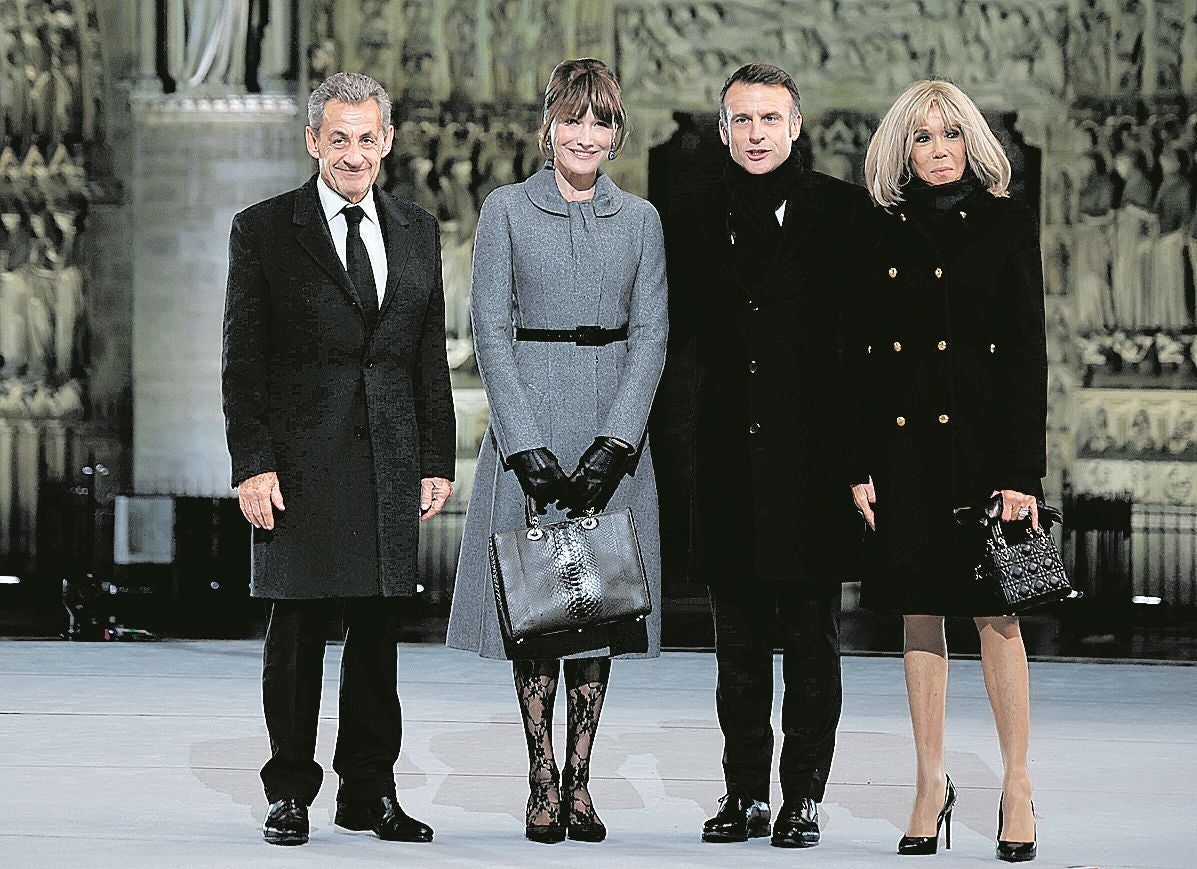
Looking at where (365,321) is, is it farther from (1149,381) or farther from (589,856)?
(1149,381)

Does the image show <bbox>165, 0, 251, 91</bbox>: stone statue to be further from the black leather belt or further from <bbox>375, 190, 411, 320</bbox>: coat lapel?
the black leather belt

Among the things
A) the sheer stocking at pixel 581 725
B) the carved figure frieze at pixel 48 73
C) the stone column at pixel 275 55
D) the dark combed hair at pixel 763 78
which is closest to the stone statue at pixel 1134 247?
the stone column at pixel 275 55

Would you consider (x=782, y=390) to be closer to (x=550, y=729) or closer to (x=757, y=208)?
(x=757, y=208)

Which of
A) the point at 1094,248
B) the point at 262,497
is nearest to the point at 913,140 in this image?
the point at 262,497

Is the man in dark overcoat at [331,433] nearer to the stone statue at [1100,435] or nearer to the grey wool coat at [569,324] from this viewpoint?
the grey wool coat at [569,324]

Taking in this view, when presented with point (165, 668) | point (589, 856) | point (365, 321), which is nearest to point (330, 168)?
point (365, 321)

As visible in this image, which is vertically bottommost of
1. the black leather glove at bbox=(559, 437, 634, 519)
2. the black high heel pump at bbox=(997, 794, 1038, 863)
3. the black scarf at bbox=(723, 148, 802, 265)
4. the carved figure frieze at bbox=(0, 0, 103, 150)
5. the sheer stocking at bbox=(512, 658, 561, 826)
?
the black high heel pump at bbox=(997, 794, 1038, 863)

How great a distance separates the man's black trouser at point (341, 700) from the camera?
15.2 feet

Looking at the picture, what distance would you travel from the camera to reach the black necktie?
15.3ft

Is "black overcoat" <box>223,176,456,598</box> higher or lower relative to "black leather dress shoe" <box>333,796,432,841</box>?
higher

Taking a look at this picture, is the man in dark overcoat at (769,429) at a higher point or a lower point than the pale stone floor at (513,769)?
higher

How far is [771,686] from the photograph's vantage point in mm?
4738

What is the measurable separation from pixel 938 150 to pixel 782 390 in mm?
677

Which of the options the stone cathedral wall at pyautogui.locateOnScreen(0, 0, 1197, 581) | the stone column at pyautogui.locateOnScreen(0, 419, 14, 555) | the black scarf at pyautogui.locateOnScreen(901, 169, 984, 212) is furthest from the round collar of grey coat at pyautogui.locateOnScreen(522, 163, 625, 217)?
the stone column at pyautogui.locateOnScreen(0, 419, 14, 555)
